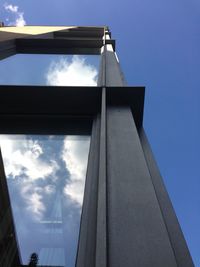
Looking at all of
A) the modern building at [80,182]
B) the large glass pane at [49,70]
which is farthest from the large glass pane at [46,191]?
the large glass pane at [49,70]

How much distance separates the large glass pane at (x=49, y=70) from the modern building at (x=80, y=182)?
0.13 ft

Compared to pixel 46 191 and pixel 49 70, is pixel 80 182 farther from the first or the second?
pixel 49 70

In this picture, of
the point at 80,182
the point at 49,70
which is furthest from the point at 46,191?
the point at 49,70

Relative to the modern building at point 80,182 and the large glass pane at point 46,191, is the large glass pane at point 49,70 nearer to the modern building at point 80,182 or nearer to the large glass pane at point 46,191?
the modern building at point 80,182

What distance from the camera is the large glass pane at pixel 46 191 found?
1.62 meters

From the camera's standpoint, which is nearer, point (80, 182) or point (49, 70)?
point (80, 182)

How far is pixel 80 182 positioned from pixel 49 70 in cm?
235

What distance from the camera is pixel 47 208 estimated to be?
6.09ft

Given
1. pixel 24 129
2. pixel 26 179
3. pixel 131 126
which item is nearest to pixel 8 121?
pixel 24 129

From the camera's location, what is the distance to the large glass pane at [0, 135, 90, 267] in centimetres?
162

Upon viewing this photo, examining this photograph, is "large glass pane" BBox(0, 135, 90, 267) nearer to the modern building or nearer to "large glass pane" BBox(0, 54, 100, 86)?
the modern building

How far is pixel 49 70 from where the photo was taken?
383cm

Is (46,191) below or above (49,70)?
below

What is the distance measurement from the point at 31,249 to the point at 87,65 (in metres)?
3.27
